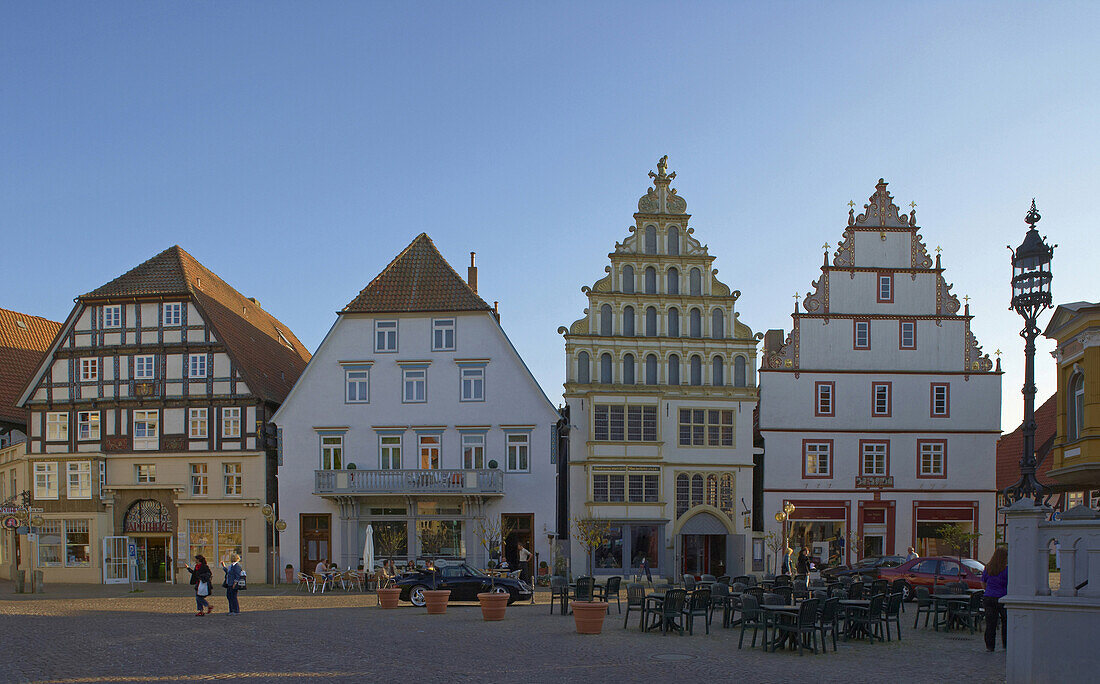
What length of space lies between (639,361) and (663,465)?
4.32 metres

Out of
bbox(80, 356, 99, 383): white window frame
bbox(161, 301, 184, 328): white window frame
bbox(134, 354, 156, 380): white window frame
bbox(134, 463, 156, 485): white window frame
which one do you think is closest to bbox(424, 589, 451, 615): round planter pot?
bbox(134, 463, 156, 485): white window frame

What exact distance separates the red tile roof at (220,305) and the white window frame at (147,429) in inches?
168

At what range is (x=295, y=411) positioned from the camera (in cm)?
4197

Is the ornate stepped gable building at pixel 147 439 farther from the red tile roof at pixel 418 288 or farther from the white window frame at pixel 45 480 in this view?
the red tile roof at pixel 418 288

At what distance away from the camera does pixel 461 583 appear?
97.8 ft

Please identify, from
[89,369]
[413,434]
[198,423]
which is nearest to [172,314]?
[89,369]

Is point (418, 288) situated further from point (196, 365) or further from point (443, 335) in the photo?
point (196, 365)

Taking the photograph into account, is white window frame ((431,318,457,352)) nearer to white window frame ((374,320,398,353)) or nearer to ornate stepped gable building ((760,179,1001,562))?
white window frame ((374,320,398,353))

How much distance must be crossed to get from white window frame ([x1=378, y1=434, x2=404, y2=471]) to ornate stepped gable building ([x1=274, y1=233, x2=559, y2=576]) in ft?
0.13

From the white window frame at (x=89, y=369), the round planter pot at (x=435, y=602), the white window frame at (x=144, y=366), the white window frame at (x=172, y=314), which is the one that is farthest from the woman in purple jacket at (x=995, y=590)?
the white window frame at (x=89, y=369)

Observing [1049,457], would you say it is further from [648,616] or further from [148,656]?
[148,656]

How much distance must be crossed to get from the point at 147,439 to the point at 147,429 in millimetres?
417

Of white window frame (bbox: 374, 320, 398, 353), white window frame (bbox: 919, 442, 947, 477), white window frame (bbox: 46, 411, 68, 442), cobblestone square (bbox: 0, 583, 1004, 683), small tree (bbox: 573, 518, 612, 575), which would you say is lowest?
small tree (bbox: 573, 518, 612, 575)

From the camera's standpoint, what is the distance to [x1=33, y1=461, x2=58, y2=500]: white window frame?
43.0m
